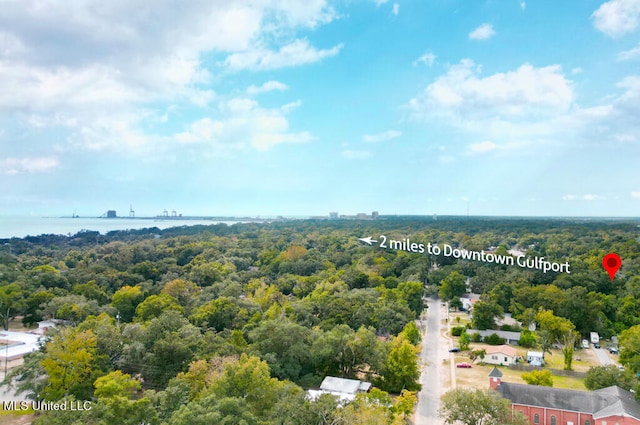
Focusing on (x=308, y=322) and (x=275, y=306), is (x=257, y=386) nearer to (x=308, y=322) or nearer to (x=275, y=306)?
(x=308, y=322)

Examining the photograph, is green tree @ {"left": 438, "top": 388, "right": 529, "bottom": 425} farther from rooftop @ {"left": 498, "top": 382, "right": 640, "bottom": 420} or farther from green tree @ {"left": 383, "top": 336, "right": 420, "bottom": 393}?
green tree @ {"left": 383, "top": 336, "right": 420, "bottom": 393}

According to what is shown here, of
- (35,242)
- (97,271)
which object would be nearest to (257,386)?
(97,271)

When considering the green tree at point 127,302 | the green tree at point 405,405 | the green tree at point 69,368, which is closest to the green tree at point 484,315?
the green tree at point 405,405

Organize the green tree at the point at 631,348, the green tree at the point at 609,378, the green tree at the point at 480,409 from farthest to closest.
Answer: the green tree at the point at 631,348
the green tree at the point at 609,378
the green tree at the point at 480,409

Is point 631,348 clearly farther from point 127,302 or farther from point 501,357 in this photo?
point 127,302

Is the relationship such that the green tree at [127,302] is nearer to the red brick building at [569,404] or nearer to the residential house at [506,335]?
the residential house at [506,335]

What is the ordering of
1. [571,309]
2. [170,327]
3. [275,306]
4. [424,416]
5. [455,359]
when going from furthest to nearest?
[571,309], [275,306], [455,359], [170,327], [424,416]
